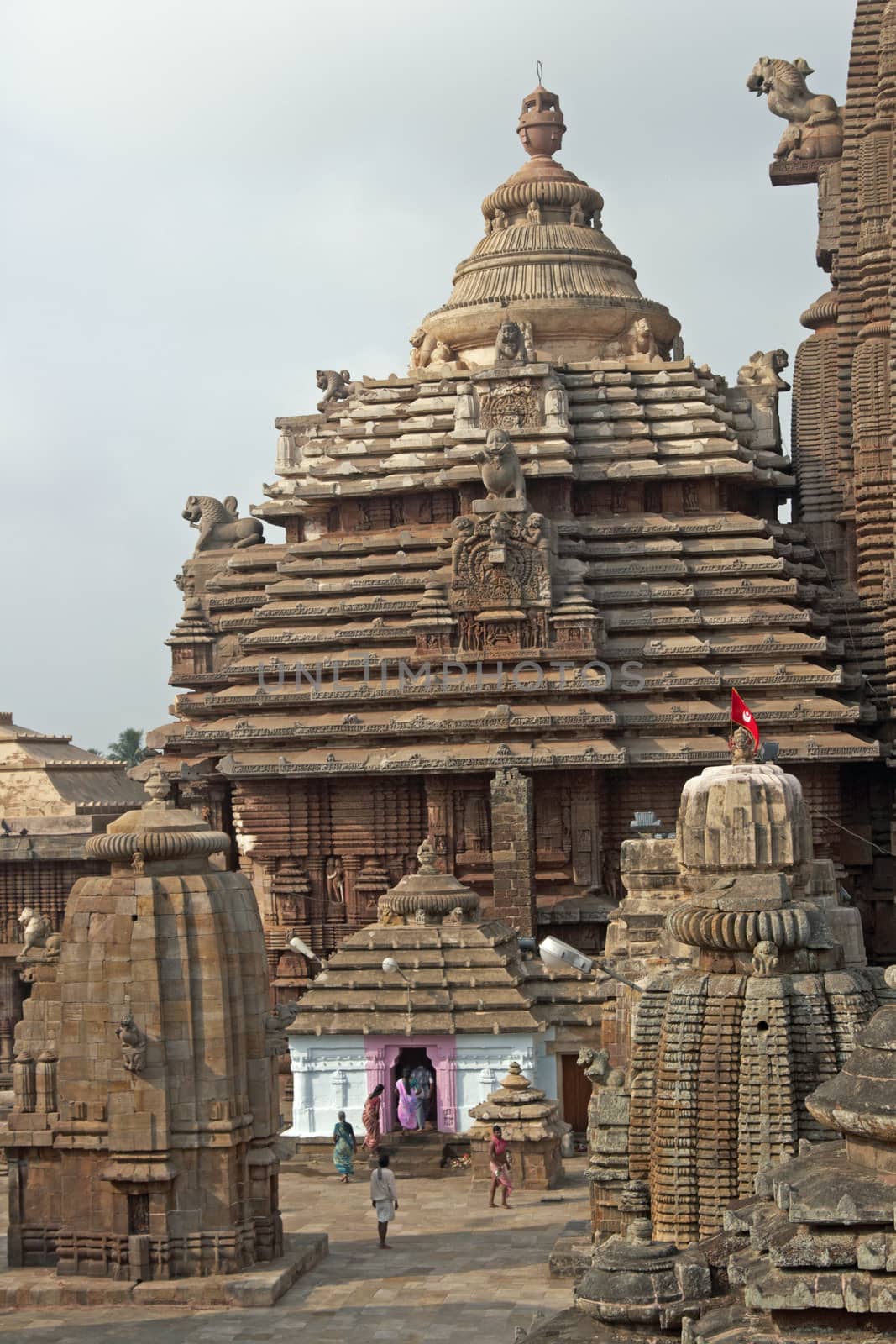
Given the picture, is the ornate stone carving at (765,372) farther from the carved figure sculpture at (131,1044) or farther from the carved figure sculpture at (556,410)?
the carved figure sculpture at (131,1044)

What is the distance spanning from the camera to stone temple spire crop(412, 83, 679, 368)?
5219 cm

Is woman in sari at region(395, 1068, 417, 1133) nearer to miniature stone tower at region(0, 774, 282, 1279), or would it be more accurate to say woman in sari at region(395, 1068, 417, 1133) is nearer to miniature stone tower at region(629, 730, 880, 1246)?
miniature stone tower at region(0, 774, 282, 1279)

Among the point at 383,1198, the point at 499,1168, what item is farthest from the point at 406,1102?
the point at 383,1198

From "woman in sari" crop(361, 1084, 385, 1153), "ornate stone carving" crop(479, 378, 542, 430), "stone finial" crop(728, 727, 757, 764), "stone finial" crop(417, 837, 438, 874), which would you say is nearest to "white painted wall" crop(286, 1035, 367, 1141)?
"woman in sari" crop(361, 1084, 385, 1153)

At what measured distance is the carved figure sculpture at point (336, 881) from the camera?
44.2m

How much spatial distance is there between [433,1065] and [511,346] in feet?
61.2

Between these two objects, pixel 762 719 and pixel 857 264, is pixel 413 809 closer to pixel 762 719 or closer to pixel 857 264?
pixel 762 719

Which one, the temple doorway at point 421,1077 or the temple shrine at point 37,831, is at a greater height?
the temple shrine at point 37,831

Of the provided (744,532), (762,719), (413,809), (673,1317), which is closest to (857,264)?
(744,532)

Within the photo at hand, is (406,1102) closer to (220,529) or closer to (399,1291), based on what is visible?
(399,1291)

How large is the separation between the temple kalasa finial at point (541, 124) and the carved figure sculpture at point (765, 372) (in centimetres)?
840

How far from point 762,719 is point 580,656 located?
3.57 meters

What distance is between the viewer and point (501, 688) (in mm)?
43531

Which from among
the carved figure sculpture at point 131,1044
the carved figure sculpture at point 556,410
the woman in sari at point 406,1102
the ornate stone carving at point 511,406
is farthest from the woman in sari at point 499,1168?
the ornate stone carving at point 511,406
